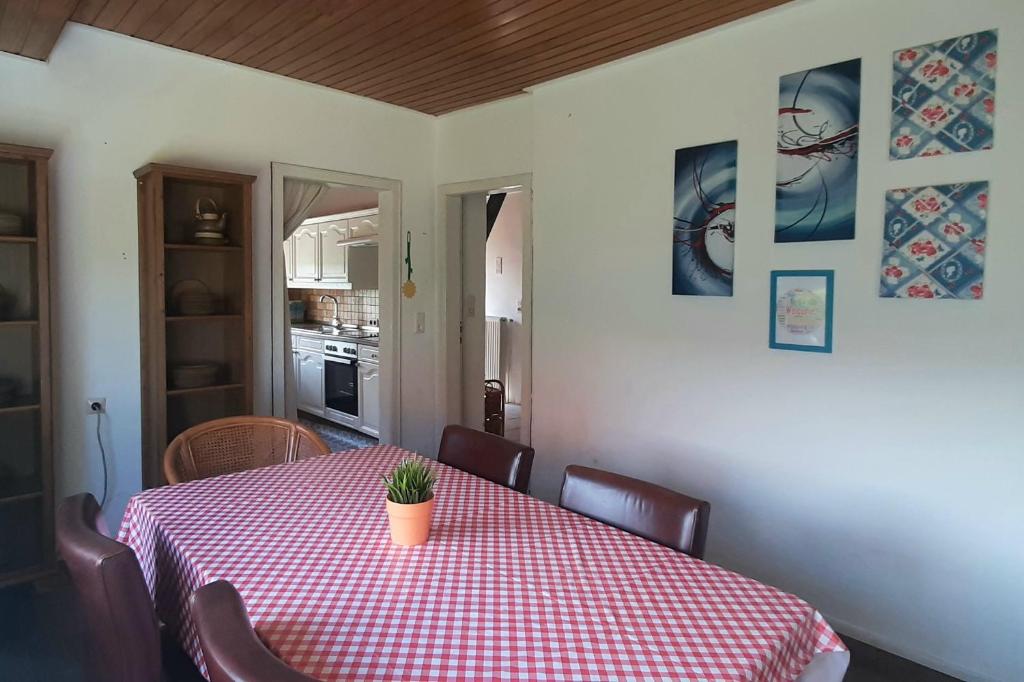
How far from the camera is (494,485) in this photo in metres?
2.08

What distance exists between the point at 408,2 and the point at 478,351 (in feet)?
8.51

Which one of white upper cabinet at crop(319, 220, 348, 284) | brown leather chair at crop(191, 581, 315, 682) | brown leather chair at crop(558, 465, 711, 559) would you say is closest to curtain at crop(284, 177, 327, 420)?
white upper cabinet at crop(319, 220, 348, 284)

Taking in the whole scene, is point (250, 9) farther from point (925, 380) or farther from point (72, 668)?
point (925, 380)

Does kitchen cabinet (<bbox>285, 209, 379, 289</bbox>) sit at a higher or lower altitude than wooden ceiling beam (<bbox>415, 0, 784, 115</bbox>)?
lower

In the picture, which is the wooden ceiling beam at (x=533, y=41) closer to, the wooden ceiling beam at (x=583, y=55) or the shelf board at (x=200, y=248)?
the wooden ceiling beam at (x=583, y=55)

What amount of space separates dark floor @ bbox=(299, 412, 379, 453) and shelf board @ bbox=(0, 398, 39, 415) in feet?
8.17

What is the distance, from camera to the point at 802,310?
268 centimetres

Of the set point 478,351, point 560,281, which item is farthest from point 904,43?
point 478,351

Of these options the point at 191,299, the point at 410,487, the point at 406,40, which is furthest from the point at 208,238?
the point at 410,487

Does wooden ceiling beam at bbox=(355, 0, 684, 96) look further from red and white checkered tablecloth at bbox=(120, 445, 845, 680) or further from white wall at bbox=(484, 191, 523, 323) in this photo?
white wall at bbox=(484, 191, 523, 323)

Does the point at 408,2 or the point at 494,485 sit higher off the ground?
the point at 408,2

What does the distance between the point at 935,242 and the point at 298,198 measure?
324 cm

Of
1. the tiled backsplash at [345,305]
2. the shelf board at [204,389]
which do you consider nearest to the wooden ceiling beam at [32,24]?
the shelf board at [204,389]

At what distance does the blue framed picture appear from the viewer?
2607 mm
